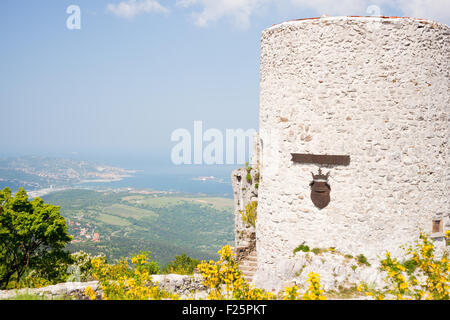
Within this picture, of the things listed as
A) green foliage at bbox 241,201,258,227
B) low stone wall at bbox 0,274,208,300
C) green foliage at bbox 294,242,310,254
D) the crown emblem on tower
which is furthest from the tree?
the crown emblem on tower

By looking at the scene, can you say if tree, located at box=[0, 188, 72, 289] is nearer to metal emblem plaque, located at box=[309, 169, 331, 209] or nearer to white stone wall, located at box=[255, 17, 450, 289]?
white stone wall, located at box=[255, 17, 450, 289]

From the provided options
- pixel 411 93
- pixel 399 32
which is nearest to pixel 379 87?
pixel 411 93

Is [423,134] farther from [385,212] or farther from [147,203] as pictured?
[147,203]

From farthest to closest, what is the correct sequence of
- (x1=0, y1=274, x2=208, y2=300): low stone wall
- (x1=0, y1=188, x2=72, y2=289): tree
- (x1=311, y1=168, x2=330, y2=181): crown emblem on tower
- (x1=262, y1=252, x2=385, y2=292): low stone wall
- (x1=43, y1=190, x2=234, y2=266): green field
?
(x1=43, y1=190, x2=234, y2=266): green field, (x1=0, y1=188, x2=72, y2=289): tree, (x1=311, y1=168, x2=330, y2=181): crown emblem on tower, (x1=262, y1=252, x2=385, y2=292): low stone wall, (x1=0, y1=274, x2=208, y2=300): low stone wall

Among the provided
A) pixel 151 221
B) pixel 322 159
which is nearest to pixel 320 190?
pixel 322 159

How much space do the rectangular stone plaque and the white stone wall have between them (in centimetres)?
12

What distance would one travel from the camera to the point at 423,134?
9.88 metres

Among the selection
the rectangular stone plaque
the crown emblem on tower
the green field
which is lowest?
the green field

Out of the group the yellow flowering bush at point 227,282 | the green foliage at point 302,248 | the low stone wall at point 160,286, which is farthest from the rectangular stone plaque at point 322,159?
the low stone wall at point 160,286

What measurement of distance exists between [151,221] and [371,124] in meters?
139

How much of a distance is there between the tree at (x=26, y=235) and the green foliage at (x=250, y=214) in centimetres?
922

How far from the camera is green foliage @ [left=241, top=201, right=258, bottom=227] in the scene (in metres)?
16.7

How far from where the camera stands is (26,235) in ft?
57.9

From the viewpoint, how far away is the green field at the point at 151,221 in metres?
92.9
